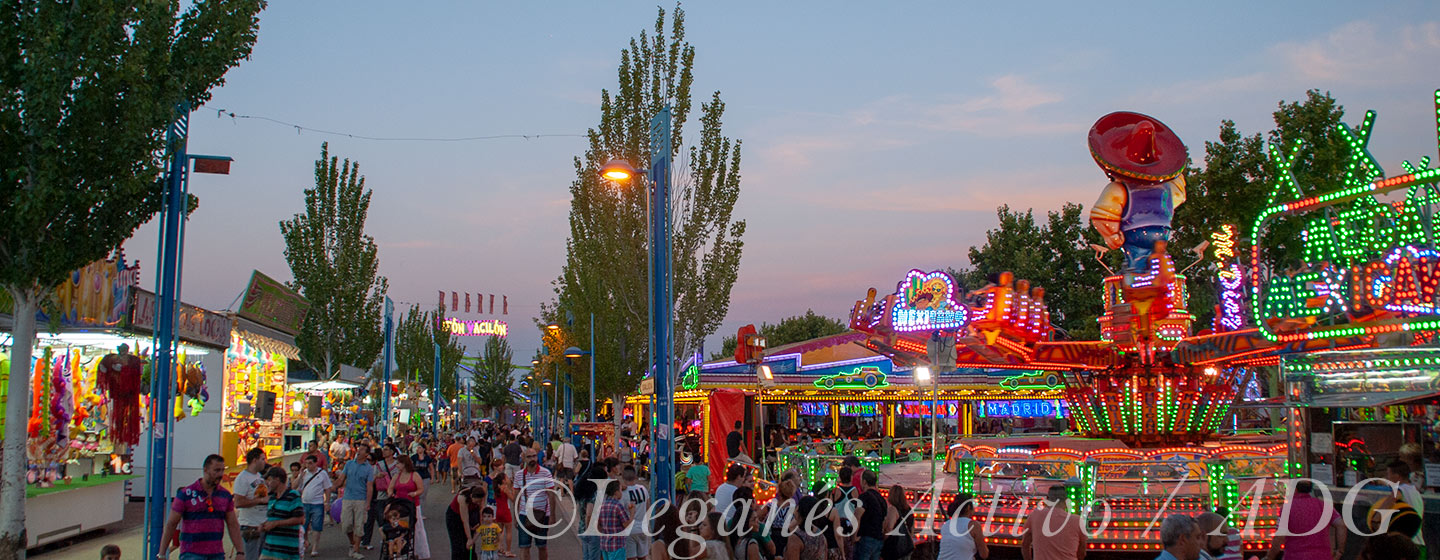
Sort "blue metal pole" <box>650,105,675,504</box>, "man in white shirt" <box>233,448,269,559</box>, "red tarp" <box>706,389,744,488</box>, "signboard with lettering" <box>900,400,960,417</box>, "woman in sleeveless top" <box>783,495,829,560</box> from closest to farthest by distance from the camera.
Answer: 1. "woman in sleeveless top" <box>783,495,829,560</box>
2. "man in white shirt" <box>233,448,269,559</box>
3. "blue metal pole" <box>650,105,675,504</box>
4. "red tarp" <box>706,389,744,488</box>
5. "signboard with lettering" <box>900,400,960,417</box>

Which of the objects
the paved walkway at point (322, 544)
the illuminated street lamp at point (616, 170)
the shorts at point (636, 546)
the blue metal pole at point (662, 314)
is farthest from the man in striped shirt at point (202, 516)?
the illuminated street lamp at point (616, 170)

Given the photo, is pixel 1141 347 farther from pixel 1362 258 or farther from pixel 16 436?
pixel 16 436

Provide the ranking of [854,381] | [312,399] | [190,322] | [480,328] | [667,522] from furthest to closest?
[480,328], [854,381], [312,399], [190,322], [667,522]

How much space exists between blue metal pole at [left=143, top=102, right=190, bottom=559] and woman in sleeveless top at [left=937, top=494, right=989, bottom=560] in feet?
26.6

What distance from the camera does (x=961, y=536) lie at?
346 inches

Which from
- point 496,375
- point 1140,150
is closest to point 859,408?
point 1140,150

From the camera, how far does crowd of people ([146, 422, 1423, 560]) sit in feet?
27.2

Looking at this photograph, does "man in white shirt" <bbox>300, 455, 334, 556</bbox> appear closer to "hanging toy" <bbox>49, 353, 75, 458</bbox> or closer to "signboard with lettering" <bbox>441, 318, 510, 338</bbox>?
"hanging toy" <bbox>49, 353, 75, 458</bbox>

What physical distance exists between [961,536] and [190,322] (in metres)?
13.9

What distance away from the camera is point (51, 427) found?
1502 centimetres

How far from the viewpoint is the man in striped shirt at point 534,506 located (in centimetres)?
1282

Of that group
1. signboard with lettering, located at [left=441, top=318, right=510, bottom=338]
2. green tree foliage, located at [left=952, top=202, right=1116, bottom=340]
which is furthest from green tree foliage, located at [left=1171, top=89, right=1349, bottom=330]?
signboard with lettering, located at [left=441, top=318, right=510, bottom=338]

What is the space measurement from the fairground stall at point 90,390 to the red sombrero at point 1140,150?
1571cm

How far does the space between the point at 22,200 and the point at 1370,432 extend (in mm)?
14634
